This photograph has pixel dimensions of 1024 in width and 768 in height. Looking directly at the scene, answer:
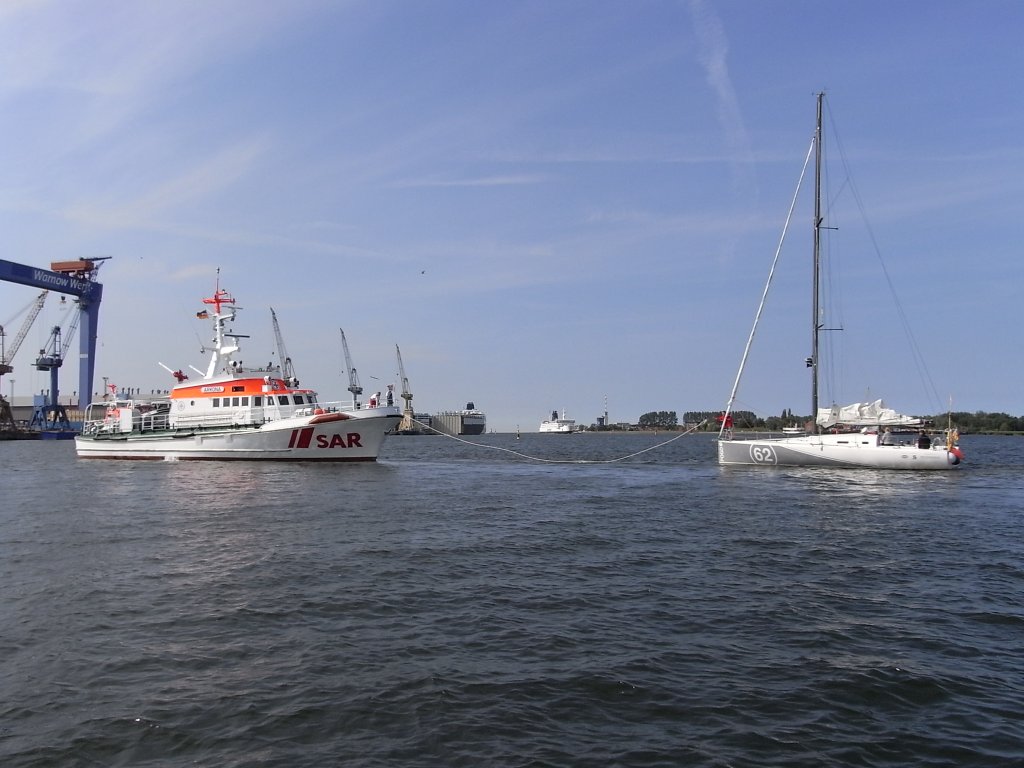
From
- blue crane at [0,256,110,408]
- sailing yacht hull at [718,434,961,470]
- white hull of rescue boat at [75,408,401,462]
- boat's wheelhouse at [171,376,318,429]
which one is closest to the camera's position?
sailing yacht hull at [718,434,961,470]

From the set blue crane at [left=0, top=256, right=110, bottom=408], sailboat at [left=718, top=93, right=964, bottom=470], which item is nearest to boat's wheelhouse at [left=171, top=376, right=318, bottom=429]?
sailboat at [left=718, top=93, right=964, bottom=470]

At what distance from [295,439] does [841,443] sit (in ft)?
102

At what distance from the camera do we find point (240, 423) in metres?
44.8

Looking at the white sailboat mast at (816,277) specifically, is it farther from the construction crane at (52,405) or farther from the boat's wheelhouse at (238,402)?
the construction crane at (52,405)

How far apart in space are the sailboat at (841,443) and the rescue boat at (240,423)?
21.4 meters

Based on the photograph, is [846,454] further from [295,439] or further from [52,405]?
[52,405]

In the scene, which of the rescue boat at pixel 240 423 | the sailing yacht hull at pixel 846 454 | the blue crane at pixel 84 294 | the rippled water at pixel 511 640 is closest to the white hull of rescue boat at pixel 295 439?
the rescue boat at pixel 240 423

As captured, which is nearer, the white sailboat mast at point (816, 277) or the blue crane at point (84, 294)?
the white sailboat mast at point (816, 277)

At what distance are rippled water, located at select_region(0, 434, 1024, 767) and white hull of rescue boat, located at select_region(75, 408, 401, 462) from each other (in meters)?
20.4

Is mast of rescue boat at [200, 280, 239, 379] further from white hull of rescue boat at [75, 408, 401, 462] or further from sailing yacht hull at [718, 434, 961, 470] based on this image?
sailing yacht hull at [718, 434, 961, 470]

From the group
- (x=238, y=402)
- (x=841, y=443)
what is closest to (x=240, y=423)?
(x=238, y=402)

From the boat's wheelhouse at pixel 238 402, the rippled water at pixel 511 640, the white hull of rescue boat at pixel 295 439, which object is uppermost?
the boat's wheelhouse at pixel 238 402

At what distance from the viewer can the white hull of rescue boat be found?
42.7 m

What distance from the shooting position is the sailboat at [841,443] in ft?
124
